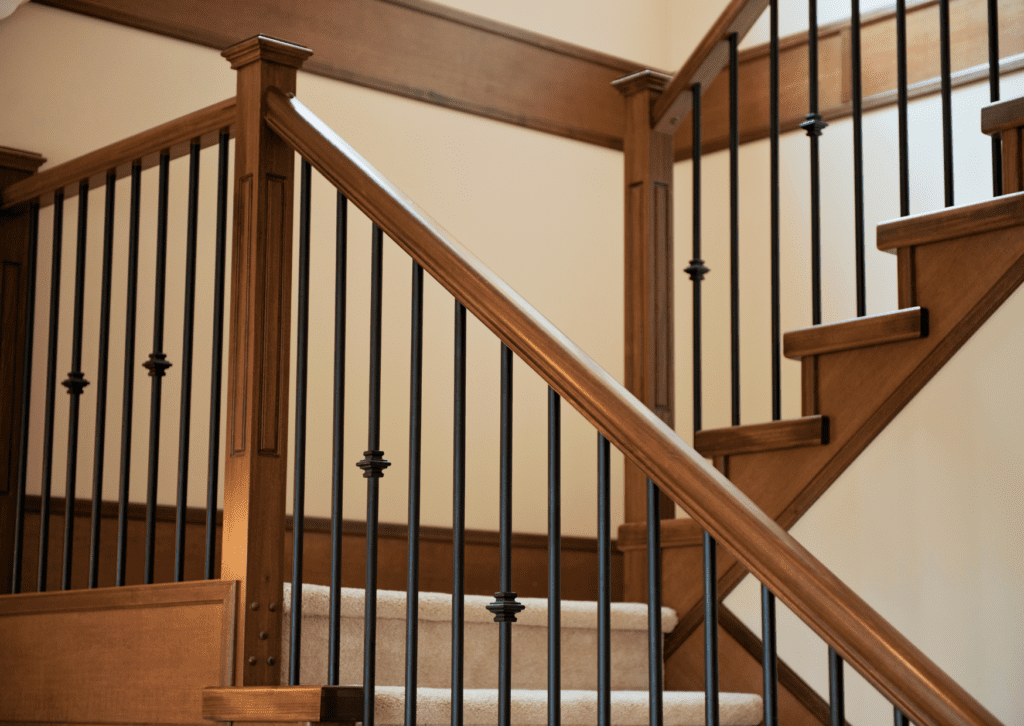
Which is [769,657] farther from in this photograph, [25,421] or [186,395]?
[25,421]

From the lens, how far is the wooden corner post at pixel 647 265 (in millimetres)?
2961

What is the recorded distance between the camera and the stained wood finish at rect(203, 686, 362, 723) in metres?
1.83

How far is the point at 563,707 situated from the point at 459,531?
48cm

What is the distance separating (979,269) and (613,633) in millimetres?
1023

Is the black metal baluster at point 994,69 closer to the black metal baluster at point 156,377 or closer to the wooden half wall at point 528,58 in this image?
the wooden half wall at point 528,58

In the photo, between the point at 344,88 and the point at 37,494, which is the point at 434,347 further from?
the point at 37,494

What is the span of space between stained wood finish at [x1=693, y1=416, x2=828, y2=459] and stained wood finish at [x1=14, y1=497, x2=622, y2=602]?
726mm

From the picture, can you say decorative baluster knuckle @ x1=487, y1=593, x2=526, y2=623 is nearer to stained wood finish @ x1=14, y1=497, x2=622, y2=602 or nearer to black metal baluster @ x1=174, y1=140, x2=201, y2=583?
black metal baluster @ x1=174, y1=140, x2=201, y2=583

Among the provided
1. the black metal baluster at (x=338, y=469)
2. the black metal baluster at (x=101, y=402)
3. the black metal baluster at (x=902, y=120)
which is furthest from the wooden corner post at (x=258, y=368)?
the black metal baluster at (x=902, y=120)

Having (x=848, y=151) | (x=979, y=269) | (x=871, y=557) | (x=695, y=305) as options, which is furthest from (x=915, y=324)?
(x=848, y=151)

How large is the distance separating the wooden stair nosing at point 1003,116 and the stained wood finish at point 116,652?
161cm

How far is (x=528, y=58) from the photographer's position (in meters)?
4.18

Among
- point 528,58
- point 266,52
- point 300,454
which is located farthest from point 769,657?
point 528,58

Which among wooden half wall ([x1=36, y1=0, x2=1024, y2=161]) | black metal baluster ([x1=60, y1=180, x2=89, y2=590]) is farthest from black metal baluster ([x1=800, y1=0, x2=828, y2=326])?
black metal baluster ([x1=60, y1=180, x2=89, y2=590])
